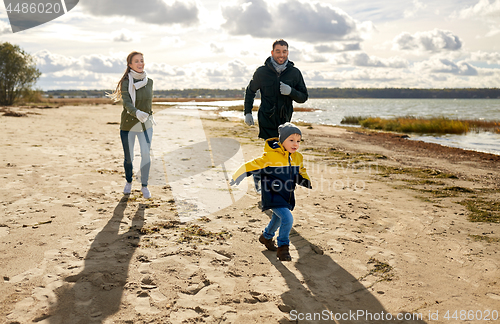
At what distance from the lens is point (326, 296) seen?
2.88 metres

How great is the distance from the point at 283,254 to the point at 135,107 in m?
3.37

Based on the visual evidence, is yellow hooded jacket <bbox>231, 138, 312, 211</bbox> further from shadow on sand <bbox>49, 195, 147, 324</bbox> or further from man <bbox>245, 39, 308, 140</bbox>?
shadow on sand <bbox>49, 195, 147, 324</bbox>

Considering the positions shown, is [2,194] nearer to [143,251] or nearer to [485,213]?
[143,251]

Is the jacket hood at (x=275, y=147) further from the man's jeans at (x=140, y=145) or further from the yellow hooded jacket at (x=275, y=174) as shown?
the man's jeans at (x=140, y=145)

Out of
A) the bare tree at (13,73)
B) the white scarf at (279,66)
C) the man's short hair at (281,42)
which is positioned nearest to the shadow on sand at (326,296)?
the white scarf at (279,66)

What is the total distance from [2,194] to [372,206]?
6065 mm

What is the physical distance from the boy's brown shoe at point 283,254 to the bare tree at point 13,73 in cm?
4302

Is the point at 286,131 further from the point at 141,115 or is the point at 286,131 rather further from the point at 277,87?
the point at 141,115

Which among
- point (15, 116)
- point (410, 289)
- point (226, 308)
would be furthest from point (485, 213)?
point (15, 116)

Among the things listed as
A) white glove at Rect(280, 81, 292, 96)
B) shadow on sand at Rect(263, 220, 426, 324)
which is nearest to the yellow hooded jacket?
shadow on sand at Rect(263, 220, 426, 324)

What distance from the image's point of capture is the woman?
5.08 metres

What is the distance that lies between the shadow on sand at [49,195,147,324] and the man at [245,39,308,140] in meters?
2.42

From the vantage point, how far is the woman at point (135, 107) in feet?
16.7

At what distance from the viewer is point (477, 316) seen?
8.75 ft
